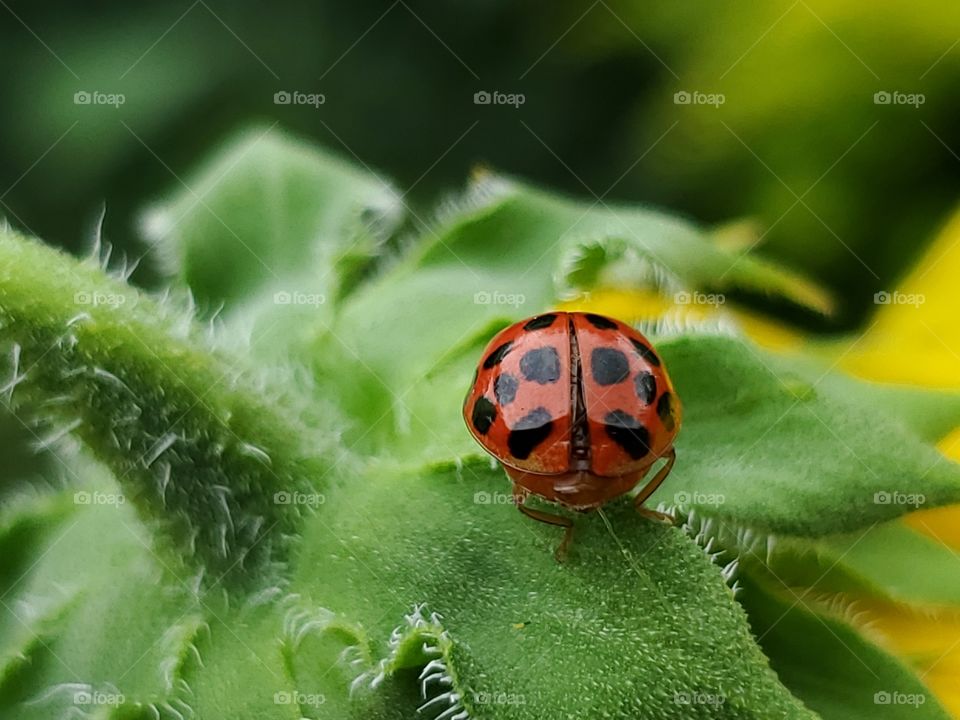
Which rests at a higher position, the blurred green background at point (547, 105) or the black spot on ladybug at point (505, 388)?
the blurred green background at point (547, 105)

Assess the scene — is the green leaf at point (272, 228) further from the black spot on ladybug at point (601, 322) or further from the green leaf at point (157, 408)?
the black spot on ladybug at point (601, 322)

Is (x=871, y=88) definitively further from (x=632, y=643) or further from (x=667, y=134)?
(x=632, y=643)

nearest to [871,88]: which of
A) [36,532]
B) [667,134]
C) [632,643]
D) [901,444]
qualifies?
[667,134]

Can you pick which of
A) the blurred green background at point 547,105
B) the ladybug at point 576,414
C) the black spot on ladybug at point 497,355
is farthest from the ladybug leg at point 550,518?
the blurred green background at point 547,105

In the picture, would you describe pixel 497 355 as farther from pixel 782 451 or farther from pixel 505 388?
pixel 782 451

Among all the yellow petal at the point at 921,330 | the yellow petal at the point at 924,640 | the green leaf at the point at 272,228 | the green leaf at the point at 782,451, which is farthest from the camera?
the yellow petal at the point at 921,330

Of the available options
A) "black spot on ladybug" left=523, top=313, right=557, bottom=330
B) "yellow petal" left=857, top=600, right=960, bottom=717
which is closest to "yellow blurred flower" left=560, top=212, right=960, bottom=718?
"yellow petal" left=857, top=600, right=960, bottom=717

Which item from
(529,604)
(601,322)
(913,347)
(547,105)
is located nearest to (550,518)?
(529,604)

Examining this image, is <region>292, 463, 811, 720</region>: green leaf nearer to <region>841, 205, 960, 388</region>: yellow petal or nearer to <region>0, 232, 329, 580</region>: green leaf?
<region>0, 232, 329, 580</region>: green leaf
